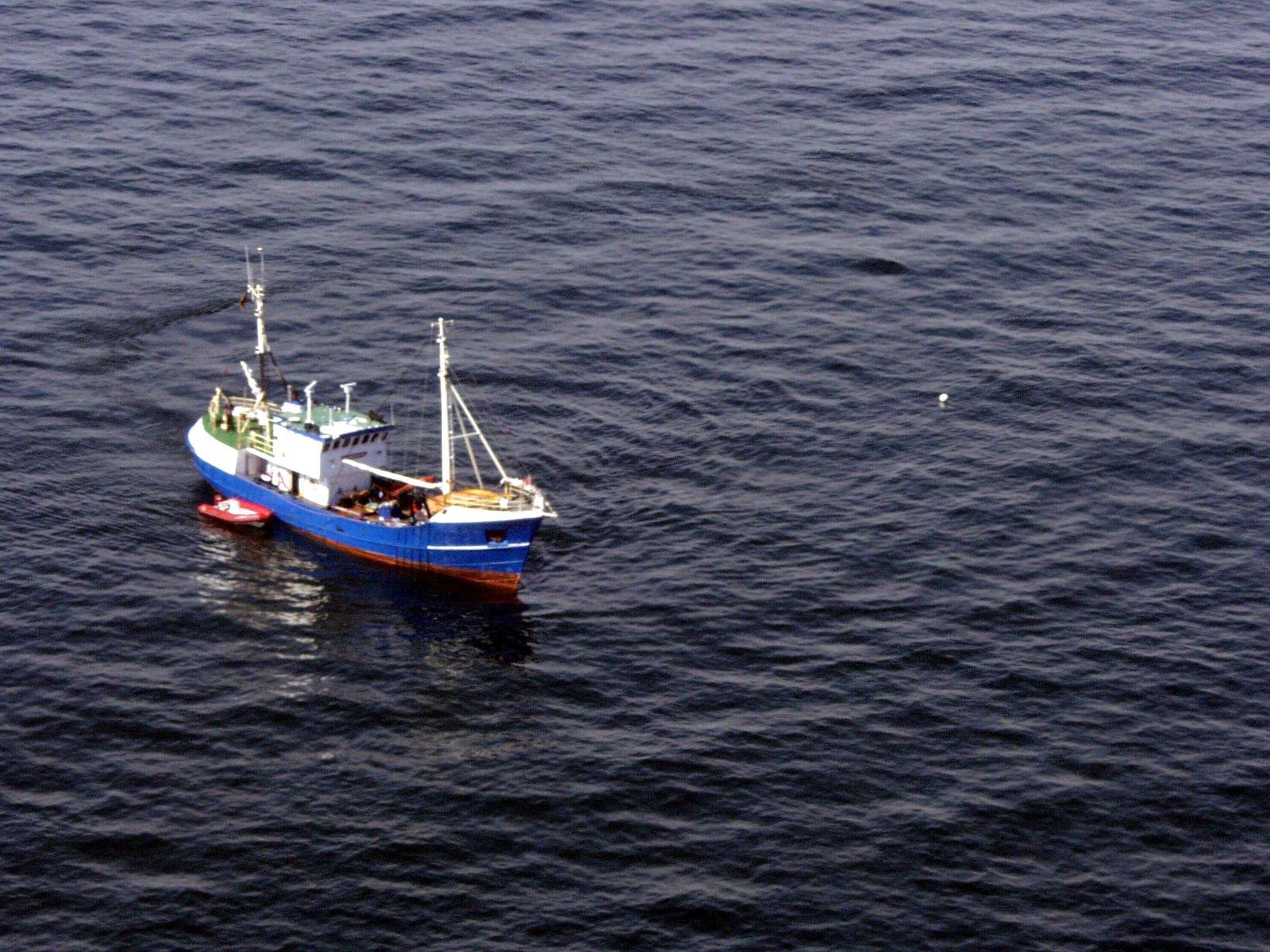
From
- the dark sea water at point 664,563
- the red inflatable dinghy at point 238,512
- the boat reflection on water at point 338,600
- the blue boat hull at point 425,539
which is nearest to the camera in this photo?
the dark sea water at point 664,563

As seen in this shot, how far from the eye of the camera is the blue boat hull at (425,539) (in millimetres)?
127375

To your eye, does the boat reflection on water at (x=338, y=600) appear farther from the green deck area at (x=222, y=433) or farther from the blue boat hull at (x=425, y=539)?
the green deck area at (x=222, y=433)

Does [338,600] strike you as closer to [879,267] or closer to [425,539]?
[425,539]

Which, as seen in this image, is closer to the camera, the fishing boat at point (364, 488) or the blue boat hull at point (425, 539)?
the blue boat hull at point (425, 539)

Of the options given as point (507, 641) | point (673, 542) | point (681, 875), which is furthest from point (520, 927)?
point (673, 542)

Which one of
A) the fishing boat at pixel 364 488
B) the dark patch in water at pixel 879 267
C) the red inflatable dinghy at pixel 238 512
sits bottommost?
the red inflatable dinghy at pixel 238 512

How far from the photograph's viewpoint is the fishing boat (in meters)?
128

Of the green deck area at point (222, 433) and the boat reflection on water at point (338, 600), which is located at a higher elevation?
the green deck area at point (222, 433)

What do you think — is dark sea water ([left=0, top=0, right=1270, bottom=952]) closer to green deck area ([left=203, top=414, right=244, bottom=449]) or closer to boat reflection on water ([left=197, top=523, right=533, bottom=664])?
boat reflection on water ([left=197, top=523, right=533, bottom=664])

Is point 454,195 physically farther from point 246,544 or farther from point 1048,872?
point 1048,872

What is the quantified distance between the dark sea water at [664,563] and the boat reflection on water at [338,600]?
41 centimetres

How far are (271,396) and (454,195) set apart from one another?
40.6 metres

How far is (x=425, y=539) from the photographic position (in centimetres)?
12988

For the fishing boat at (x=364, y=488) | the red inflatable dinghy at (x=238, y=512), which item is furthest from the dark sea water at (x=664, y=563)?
the fishing boat at (x=364, y=488)
